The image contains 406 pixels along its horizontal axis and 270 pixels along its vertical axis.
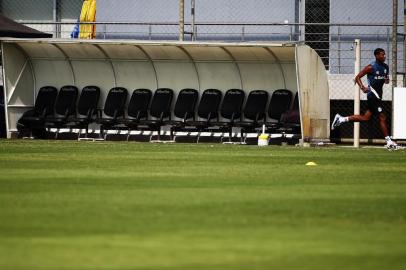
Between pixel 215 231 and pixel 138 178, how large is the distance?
6219mm

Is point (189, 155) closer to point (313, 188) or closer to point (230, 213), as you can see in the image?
point (313, 188)

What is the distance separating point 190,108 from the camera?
107ft

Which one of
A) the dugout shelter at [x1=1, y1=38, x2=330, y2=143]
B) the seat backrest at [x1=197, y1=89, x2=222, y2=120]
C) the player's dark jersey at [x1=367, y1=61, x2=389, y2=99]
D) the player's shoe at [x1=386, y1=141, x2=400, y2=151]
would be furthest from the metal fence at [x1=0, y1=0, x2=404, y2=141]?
the player's shoe at [x1=386, y1=141, x2=400, y2=151]

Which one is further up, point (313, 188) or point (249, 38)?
point (249, 38)

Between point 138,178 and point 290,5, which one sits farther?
point 290,5

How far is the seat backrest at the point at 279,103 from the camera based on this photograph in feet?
104

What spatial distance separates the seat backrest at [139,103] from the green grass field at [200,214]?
11.0m

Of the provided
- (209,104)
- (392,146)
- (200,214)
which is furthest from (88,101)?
(200,214)

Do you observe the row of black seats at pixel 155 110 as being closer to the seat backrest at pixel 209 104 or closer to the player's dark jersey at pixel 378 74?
the seat backrest at pixel 209 104

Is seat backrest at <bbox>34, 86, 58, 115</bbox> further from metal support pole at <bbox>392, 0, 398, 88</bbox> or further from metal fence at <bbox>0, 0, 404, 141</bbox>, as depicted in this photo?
metal support pole at <bbox>392, 0, 398, 88</bbox>

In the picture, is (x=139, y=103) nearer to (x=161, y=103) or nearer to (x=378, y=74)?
(x=161, y=103)

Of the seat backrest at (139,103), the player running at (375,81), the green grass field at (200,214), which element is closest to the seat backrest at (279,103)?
the seat backrest at (139,103)

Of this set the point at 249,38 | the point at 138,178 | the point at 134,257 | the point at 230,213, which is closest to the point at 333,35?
the point at 249,38

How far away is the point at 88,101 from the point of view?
1330 inches
